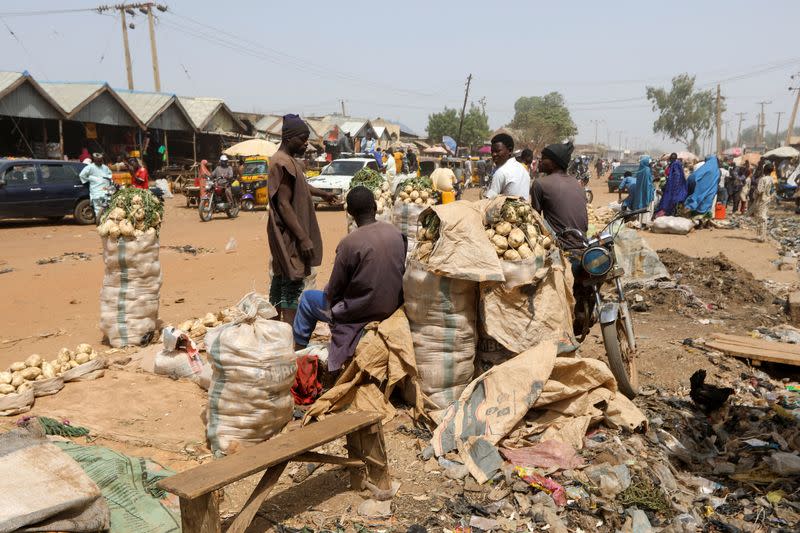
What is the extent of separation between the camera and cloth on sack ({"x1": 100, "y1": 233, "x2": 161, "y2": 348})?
5.60 meters

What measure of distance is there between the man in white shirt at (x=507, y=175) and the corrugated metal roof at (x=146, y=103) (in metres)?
20.9

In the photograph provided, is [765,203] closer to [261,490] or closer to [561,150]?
[561,150]

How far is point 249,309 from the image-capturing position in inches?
152

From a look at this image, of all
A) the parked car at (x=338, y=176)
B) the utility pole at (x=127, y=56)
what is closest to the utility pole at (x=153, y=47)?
the utility pole at (x=127, y=56)

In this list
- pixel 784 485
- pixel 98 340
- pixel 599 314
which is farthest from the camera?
pixel 98 340

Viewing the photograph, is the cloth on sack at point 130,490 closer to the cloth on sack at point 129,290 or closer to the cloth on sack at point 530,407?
the cloth on sack at point 530,407

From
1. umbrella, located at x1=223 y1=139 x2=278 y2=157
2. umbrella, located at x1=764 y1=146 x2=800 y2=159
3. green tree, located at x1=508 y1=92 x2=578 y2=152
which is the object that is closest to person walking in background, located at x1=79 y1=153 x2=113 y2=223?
umbrella, located at x1=223 y1=139 x2=278 y2=157

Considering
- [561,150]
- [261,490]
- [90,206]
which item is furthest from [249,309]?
[90,206]

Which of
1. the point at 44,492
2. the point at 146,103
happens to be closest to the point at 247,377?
the point at 44,492

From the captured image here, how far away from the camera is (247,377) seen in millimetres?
3734

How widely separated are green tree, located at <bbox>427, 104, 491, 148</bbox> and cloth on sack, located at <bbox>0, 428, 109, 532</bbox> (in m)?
61.6

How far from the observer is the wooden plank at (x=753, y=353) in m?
5.29

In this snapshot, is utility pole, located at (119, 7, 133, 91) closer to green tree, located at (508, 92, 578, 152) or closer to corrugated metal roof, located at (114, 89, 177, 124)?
corrugated metal roof, located at (114, 89, 177, 124)

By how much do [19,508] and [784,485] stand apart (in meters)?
3.74
